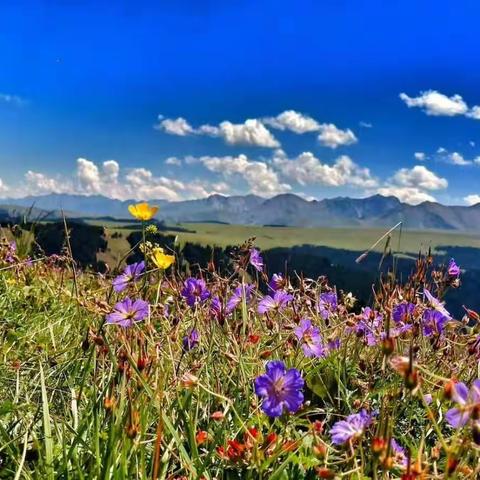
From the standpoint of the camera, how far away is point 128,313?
2.74 meters

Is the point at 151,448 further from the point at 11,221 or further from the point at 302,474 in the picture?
the point at 11,221

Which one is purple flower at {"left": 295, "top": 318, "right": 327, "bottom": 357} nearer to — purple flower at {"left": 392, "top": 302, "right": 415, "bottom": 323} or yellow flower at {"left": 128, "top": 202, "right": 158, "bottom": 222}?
purple flower at {"left": 392, "top": 302, "right": 415, "bottom": 323}

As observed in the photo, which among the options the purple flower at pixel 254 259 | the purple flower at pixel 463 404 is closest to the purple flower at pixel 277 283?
the purple flower at pixel 254 259

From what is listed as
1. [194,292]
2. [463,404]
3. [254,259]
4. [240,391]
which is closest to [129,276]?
A: [194,292]

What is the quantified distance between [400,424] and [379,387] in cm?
24

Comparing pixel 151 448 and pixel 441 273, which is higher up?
pixel 441 273

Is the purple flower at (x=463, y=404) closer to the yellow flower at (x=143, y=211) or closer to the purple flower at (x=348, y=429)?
the purple flower at (x=348, y=429)

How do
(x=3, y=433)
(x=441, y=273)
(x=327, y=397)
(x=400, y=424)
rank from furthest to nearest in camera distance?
(x=441, y=273), (x=327, y=397), (x=400, y=424), (x=3, y=433)

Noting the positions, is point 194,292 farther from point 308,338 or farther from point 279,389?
point 279,389

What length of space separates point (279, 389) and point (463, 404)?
715 millimetres

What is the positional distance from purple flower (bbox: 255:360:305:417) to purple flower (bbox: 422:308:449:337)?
1.62m

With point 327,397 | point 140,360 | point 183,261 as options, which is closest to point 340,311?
point 327,397

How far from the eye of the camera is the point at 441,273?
4227 mm

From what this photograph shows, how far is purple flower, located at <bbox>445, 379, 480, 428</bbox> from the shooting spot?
153 cm
